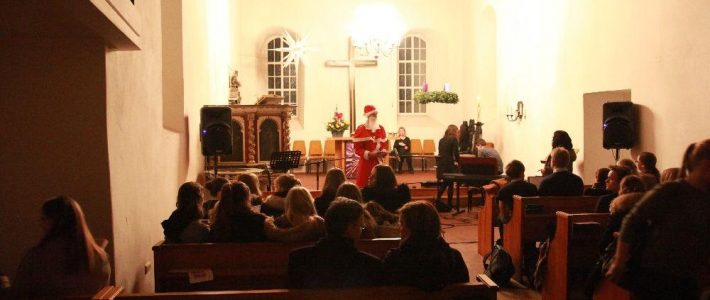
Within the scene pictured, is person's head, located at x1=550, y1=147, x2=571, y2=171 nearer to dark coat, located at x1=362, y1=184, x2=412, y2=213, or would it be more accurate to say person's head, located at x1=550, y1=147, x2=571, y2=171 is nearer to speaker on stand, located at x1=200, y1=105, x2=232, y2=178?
dark coat, located at x1=362, y1=184, x2=412, y2=213

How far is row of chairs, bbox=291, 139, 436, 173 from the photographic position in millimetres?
17984

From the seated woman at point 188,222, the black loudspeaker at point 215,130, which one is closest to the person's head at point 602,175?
the seated woman at point 188,222

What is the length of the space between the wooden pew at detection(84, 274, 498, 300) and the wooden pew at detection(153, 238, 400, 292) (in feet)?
4.47

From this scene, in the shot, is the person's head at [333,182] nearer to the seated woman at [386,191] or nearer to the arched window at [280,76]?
the seated woman at [386,191]

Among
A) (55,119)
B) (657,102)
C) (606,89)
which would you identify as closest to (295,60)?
(606,89)

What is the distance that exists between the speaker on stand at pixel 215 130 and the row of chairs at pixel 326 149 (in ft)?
29.4

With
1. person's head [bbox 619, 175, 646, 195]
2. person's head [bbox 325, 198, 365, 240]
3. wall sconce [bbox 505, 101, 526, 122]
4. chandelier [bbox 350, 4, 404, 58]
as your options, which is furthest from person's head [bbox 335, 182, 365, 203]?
chandelier [bbox 350, 4, 404, 58]

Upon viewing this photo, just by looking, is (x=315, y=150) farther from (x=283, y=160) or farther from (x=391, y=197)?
(x=391, y=197)

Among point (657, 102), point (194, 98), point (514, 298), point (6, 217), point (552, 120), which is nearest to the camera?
point (6, 217)

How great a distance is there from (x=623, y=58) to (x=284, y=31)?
36.6ft

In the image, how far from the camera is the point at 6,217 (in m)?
4.52

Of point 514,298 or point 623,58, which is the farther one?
point 623,58

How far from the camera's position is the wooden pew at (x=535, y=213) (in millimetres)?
6312

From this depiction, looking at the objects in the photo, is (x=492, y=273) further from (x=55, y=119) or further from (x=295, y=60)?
(x=295, y=60)
